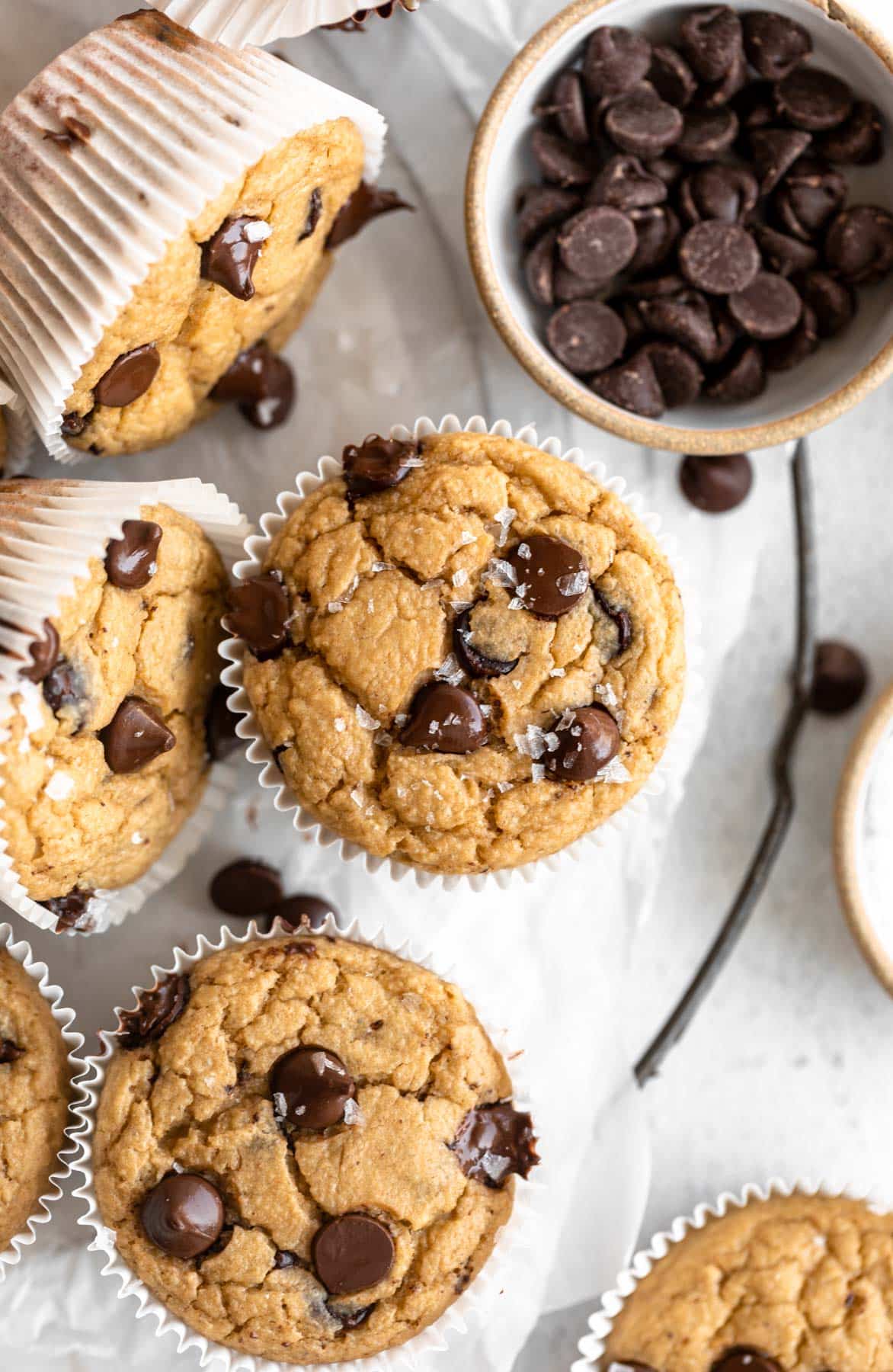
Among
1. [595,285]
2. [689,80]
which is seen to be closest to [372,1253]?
[595,285]

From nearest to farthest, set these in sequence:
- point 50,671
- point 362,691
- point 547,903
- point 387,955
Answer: point 50,671, point 362,691, point 387,955, point 547,903

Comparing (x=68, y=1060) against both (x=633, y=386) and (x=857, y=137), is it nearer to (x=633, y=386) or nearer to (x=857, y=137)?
(x=633, y=386)

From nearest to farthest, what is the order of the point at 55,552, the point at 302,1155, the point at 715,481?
the point at 55,552
the point at 302,1155
the point at 715,481

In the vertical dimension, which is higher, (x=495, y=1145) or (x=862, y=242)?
(x=862, y=242)

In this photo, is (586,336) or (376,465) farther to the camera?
(586,336)

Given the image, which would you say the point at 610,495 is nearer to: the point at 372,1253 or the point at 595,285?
the point at 595,285

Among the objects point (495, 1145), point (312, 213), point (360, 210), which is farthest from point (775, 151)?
point (495, 1145)

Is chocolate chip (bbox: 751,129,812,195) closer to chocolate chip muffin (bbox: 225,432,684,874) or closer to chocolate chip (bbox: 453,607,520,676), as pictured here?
chocolate chip muffin (bbox: 225,432,684,874)

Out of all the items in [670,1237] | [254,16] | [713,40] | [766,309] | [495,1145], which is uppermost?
[254,16]
